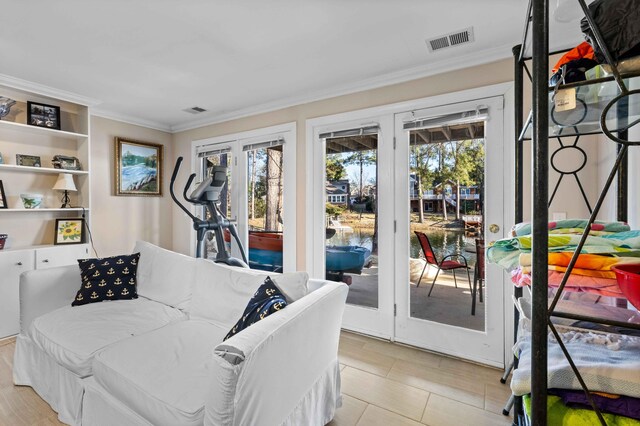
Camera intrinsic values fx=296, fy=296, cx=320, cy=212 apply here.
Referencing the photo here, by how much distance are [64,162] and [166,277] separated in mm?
2077

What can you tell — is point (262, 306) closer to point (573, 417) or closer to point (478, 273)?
point (573, 417)

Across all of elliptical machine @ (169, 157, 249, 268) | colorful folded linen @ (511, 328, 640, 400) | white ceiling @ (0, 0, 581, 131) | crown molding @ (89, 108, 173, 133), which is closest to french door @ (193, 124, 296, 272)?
elliptical machine @ (169, 157, 249, 268)

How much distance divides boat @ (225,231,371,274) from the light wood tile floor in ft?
2.63

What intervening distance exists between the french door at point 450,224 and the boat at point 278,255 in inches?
16.9

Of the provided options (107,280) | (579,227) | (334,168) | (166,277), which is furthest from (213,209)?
(579,227)

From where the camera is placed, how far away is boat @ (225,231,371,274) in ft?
9.70

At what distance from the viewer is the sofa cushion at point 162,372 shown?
47.8 inches

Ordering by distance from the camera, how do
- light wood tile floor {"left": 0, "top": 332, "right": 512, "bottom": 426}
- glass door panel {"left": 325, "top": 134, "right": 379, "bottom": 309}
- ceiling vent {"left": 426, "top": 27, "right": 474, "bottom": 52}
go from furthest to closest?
1. glass door panel {"left": 325, "top": 134, "right": 379, "bottom": 309}
2. ceiling vent {"left": 426, "top": 27, "right": 474, "bottom": 52}
3. light wood tile floor {"left": 0, "top": 332, "right": 512, "bottom": 426}

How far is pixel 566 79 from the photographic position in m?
0.86

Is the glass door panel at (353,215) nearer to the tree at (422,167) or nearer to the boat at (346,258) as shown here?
the boat at (346,258)

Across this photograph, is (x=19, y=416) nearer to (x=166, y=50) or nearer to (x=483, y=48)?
(x=166, y=50)

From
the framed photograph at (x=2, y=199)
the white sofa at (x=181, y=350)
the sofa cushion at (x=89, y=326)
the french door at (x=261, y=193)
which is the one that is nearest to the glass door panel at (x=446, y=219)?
the white sofa at (x=181, y=350)

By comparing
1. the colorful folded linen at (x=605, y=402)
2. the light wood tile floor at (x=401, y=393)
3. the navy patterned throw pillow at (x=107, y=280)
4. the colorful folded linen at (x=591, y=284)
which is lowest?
the light wood tile floor at (x=401, y=393)

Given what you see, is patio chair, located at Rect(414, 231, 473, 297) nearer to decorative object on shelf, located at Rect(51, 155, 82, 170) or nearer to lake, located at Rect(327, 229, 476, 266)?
lake, located at Rect(327, 229, 476, 266)
